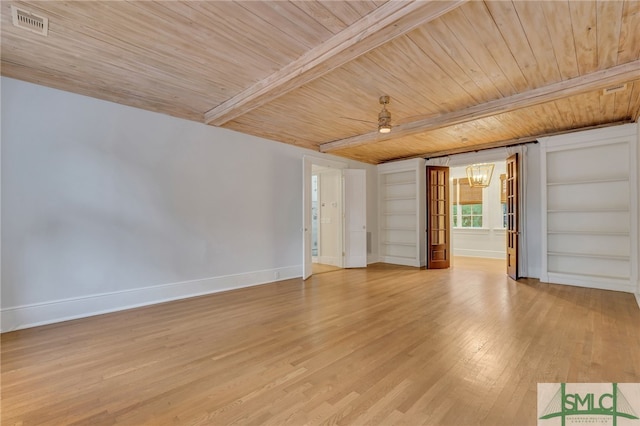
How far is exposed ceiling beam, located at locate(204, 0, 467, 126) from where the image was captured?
6.53 feet

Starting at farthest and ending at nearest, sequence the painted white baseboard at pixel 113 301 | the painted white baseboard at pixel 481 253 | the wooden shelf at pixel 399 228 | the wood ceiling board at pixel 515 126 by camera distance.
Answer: the painted white baseboard at pixel 481 253
the wooden shelf at pixel 399 228
the wood ceiling board at pixel 515 126
the painted white baseboard at pixel 113 301

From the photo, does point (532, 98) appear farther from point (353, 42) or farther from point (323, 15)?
point (323, 15)

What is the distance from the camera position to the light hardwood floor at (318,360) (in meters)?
1.77

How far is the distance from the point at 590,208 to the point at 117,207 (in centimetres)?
737

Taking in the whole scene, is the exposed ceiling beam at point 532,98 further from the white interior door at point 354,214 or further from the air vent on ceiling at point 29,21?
the air vent on ceiling at point 29,21

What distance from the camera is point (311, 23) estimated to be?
2246mm

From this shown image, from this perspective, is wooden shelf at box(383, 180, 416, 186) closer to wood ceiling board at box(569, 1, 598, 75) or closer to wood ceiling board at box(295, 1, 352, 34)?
wood ceiling board at box(569, 1, 598, 75)

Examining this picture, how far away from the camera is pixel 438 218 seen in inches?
271

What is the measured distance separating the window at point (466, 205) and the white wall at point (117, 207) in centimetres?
682

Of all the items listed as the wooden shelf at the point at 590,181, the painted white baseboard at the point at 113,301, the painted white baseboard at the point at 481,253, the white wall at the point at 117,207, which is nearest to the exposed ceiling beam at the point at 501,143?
the wooden shelf at the point at 590,181

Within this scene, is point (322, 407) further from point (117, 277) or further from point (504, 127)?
point (504, 127)

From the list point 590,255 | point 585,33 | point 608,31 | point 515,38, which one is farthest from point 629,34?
point 590,255

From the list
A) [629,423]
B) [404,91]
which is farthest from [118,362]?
[404,91]

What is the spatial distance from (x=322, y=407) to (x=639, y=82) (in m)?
4.76
